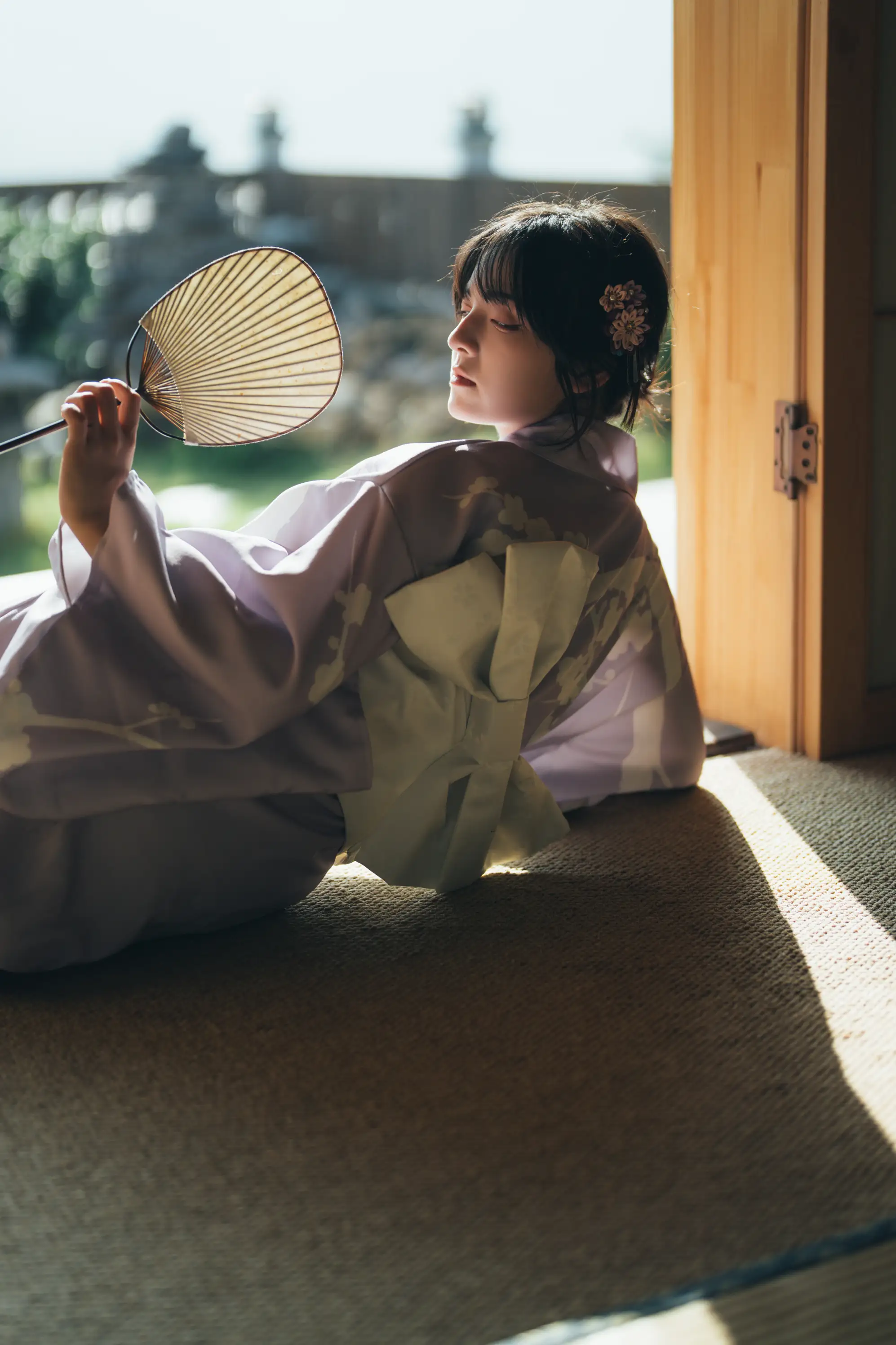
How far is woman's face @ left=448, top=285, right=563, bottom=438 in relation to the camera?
1672 millimetres

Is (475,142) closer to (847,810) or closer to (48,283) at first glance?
(48,283)

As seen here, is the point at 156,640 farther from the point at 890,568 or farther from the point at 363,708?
the point at 890,568

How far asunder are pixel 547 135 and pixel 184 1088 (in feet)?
25.8

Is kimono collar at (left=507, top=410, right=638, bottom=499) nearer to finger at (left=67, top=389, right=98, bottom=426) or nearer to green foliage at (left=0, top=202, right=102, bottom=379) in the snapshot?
finger at (left=67, top=389, right=98, bottom=426)

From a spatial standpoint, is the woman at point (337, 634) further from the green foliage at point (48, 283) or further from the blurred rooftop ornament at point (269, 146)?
A: the blurred rooftop ornament at point (269, 146)

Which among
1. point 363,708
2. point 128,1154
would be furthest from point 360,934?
point 128,1154

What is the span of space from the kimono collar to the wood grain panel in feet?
1.80

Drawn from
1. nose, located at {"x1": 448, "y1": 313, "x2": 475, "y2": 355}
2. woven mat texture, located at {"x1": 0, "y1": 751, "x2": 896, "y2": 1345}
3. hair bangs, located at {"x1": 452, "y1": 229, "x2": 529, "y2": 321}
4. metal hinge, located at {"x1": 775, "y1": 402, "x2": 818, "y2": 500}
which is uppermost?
hair bangs, located at {"x1": 452, "y1": 229, "x2": 529, "y2": 321}

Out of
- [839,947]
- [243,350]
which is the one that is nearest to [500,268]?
Result: [243,350]

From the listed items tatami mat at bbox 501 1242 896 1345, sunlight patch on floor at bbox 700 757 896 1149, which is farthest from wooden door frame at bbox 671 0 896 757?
tatami mat at bbox 501 1242 896 1345

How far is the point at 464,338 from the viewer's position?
1.69 metres

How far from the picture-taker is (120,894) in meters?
1.46

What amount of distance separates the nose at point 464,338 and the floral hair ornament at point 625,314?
0.58 ft

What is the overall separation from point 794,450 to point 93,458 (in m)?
1.30
